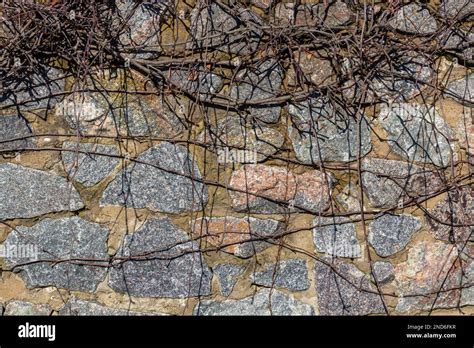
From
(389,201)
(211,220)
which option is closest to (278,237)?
(211,220)

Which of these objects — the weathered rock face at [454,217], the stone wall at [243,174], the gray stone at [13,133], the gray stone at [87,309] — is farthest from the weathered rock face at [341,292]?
the gray stone at [13,133]

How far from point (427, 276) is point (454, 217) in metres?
0.26

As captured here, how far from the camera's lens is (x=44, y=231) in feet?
8.54

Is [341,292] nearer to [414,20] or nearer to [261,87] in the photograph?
[261,87]

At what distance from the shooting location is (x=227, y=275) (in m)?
2.62

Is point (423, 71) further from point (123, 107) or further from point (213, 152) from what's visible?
point (123, 107)

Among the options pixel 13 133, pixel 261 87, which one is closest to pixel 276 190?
pixel 261 87

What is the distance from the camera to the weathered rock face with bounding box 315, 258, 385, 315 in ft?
8.66

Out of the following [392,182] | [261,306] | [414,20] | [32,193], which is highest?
[414,20]

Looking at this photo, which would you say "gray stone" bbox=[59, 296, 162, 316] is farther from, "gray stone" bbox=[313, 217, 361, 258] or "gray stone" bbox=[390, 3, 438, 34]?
"gray stone" bbox=[390, 3, 438, 34]

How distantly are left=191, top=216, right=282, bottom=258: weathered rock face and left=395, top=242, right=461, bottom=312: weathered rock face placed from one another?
1.73 feet

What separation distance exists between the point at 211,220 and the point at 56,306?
671mm

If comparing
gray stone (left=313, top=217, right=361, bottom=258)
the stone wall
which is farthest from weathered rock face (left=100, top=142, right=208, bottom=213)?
gray stone (left=313, top=217, right=361, bottom=258)

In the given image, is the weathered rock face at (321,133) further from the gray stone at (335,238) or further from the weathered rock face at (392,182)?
the gray stone at (335,238)
